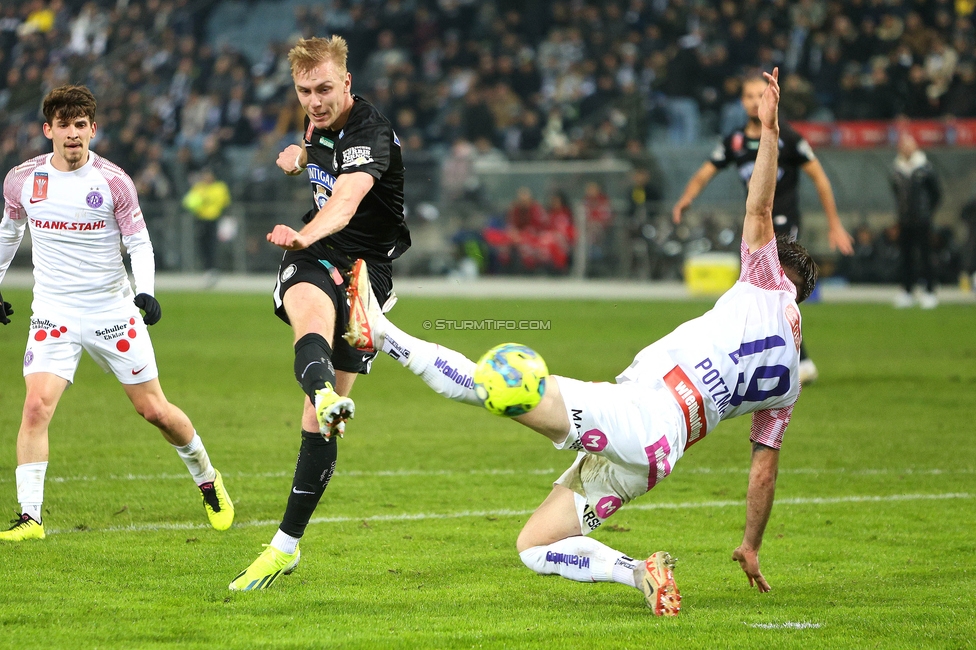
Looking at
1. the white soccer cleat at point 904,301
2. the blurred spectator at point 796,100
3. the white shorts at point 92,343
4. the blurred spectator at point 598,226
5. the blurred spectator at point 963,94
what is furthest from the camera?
the blurred spectator at point 598,226

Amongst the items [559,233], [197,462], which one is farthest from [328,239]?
[559,233]

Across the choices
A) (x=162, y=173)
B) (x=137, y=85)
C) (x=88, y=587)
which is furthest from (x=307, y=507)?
(x=137, y=85)

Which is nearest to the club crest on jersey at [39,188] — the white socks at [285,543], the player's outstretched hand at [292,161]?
the player's outstretched hand at [292,161]

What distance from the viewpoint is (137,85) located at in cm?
3269

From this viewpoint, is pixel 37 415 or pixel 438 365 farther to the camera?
pixel 37 415

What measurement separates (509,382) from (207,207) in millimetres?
23428

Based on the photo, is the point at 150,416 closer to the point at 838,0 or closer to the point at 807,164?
the point at 807,164

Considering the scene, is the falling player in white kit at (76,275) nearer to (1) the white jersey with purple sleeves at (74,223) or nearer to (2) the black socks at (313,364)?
(1) the white jersey with purple sleeves at (74,223)

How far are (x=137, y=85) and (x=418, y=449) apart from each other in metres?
26.1

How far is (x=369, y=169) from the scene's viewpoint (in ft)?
17.9

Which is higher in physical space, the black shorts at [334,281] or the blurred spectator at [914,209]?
the black shorts at [334,281]

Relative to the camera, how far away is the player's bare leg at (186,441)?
6535 millimetres

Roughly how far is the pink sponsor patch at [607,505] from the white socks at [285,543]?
4.56 ft

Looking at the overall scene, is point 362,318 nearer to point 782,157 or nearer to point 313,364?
point 313,364
